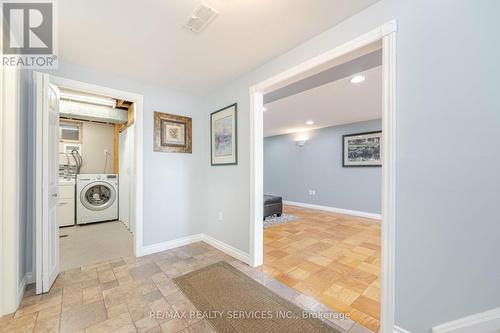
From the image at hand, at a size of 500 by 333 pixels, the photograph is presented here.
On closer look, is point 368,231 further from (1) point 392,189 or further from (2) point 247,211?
(1) point 392,189

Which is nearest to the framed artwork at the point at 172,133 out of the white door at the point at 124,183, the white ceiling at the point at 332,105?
the white door at the point at 124,183

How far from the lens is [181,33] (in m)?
1.72

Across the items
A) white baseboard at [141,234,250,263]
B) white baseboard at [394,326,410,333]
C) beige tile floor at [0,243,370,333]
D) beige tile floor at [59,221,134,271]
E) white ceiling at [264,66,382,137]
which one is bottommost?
beige tile floor at [59,221,134,271]

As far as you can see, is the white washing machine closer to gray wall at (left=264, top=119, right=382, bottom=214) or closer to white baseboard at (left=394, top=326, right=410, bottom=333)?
gray wall at (left=264, top=119, right=382, bottom=214)

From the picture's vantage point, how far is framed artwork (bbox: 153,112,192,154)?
9.29 feet

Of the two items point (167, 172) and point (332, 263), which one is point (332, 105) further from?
point (167, 172)

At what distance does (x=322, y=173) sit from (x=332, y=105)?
2.53 m

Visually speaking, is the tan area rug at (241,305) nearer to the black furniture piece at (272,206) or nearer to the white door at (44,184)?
the white door at (44,184)

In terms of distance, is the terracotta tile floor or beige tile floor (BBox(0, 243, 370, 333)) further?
the terracotta tile floor

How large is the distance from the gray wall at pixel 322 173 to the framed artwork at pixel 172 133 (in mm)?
4073

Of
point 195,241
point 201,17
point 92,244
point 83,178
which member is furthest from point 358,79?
point 83,178

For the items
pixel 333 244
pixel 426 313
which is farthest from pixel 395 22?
pixel 333 244
